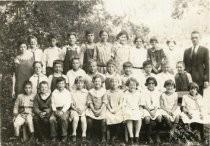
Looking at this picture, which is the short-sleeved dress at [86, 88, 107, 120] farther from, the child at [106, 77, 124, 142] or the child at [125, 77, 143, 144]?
the child at [125, 77, 143, 144]

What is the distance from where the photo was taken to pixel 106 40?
451 cm

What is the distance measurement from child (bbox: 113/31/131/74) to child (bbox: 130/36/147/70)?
7 cm

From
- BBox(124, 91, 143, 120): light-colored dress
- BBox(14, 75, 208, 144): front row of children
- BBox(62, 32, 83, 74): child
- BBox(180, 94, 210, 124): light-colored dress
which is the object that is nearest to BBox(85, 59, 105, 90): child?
BBox(14, 75, 208, 144): front row of children

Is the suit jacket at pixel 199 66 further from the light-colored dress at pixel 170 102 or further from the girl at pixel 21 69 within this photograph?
the girl at pixel 21 69

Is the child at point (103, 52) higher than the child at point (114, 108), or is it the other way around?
the child at point (103, 52)

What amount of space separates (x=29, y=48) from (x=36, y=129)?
1.17 metres

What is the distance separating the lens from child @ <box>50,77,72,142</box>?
12.7ft

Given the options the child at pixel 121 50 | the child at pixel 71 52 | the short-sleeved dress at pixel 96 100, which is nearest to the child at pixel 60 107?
the short-sleeved dress at pixel 96 100

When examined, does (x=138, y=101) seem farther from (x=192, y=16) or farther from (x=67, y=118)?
(x=192, y=16)

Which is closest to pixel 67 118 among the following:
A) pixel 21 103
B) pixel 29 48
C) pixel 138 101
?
pixel 21 103

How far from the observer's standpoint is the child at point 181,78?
428cm

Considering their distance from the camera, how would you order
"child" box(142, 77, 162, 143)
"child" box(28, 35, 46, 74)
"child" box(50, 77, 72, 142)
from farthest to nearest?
"child" box(28, 35, 46, 74), "child" box(142, 77, 162, 143), "child" box(50, 77, 72, 142)

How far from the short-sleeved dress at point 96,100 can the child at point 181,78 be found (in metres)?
1.01

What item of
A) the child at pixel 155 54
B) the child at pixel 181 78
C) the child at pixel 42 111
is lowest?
the child at pixel 42 111
